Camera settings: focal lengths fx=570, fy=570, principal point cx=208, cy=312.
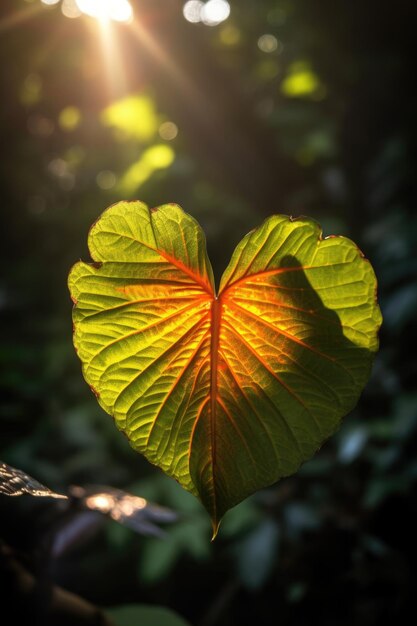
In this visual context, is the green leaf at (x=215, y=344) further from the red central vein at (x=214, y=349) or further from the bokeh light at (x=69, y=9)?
the bokeh light at (x=69, y=9)

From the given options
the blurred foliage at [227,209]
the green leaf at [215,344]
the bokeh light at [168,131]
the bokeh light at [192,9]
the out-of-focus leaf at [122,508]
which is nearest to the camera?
the green leaf at [215,344]

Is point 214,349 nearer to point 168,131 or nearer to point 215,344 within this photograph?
point 215,344

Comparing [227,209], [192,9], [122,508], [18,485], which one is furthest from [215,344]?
[192,9]

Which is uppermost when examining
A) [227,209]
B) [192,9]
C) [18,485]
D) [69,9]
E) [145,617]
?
[192,9]

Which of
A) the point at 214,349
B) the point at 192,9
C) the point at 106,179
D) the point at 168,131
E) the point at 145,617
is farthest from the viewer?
the point at 106,179

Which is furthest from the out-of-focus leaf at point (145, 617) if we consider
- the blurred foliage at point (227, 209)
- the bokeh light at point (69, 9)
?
the bokeh light at point (69, 9)

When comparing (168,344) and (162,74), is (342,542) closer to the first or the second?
(168,344)
